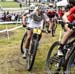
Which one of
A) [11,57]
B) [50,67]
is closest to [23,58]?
[11,57]

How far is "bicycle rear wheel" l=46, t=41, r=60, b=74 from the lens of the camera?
7680 millimetres

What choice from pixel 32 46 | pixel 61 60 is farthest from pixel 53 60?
pixel 32 46

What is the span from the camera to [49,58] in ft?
26.8

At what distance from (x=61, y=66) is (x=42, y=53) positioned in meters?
4.01

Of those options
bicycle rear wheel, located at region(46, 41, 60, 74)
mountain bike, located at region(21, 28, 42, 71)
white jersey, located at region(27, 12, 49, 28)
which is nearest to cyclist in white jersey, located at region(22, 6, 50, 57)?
white jersey, located at region(27, 12, 49, 28)

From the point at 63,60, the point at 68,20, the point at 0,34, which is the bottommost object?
the point at 0,34

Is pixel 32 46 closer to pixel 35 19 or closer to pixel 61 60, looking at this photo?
pixel 35 19

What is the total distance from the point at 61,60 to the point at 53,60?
0.61 metres

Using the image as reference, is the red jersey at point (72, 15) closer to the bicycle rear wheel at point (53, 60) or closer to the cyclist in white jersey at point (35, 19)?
the bicycle rear wheel at point (53, 60)

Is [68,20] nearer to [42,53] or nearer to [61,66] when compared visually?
[61,66]

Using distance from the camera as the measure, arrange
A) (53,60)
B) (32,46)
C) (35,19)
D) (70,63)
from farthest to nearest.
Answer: (35,19) < (32,46) < (53,60) < (70,63)

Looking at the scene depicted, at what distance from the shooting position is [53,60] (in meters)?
7.96

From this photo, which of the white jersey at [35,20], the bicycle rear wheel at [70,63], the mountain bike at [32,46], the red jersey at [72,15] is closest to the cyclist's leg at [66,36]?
the red jersey at [72,15]

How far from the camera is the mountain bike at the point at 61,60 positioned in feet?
22.3
